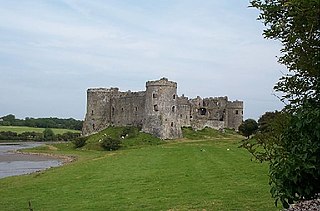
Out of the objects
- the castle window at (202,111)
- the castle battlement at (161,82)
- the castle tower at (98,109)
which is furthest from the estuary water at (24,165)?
the castle window at (202,111)

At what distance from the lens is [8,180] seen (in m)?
30.0

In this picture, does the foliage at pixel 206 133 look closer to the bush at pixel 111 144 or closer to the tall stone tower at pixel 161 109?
the tall stone tower at pixel 161 109

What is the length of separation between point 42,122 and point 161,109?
345 feet

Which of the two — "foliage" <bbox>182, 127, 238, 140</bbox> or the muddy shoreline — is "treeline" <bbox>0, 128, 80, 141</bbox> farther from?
the muddy shoreline

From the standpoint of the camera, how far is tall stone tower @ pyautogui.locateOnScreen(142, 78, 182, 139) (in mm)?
63906

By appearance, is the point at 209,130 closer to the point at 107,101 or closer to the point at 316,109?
the point at 107,101

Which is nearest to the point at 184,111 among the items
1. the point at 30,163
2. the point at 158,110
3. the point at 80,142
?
the point at 158,110

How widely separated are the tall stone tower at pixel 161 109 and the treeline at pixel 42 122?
84.2 metres

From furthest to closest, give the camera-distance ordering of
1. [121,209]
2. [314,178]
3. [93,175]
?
1. [93,175]
2. [121,209]
3. [314,178]

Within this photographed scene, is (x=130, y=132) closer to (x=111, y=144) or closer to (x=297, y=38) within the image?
(x=111, y=144)

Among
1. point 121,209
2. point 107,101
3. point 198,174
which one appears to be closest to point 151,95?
point 107,101

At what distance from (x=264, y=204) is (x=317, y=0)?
785 cm

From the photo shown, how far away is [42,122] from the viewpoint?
16188 centimetres

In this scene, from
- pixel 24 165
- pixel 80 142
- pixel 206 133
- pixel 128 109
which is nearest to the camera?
pixel 24 165
